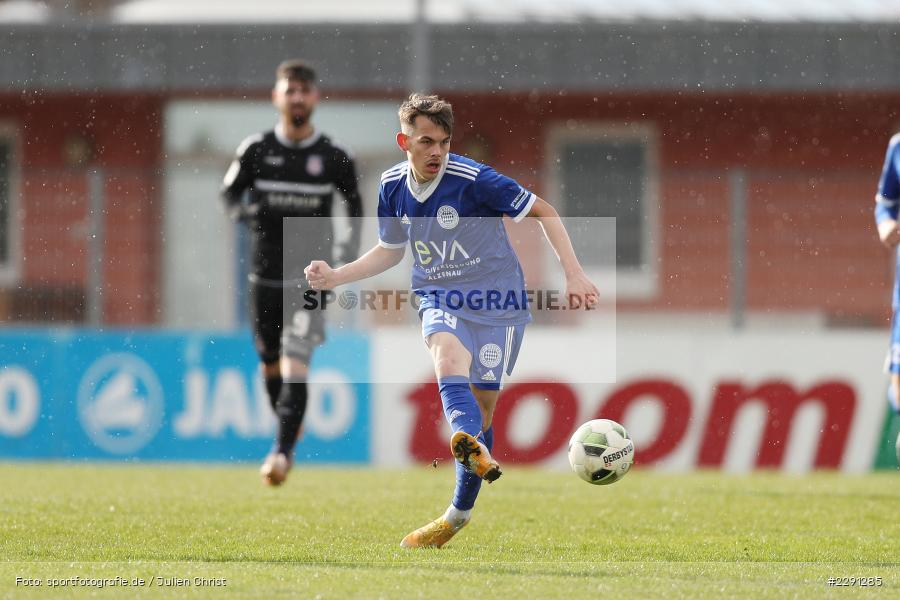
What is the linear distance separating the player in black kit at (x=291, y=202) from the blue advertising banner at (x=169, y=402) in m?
2.74

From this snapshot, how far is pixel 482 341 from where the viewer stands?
6.31m

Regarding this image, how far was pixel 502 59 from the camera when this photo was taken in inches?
648

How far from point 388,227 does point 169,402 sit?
576 cm

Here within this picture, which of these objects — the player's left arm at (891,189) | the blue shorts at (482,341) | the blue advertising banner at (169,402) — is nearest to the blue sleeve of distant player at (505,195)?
the blue shorts at (482,341)

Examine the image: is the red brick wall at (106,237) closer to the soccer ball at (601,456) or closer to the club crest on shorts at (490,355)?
the club crest on shorts at (490,355)

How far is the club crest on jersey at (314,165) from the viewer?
29.0 ft

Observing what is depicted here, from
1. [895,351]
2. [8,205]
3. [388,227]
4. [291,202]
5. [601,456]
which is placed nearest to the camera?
[601,456]

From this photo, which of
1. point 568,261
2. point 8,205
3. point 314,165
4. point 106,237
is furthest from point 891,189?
point 8,205

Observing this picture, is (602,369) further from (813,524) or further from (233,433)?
(813,524)

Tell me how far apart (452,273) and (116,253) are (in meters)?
6.50

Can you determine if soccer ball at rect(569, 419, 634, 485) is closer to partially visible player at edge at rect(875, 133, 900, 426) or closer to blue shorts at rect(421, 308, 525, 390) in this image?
blue shorts at rect(421, 308, 525, 390)

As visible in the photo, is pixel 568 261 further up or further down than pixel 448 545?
further up

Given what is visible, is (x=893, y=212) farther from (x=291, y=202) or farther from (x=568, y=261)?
(x=291, y=202)

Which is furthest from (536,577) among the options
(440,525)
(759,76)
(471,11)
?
(471,11)
